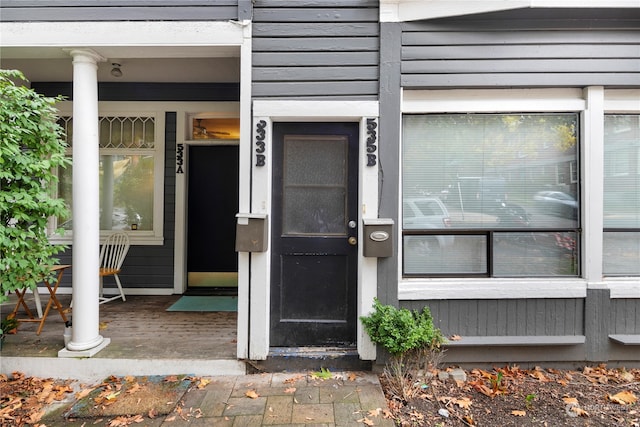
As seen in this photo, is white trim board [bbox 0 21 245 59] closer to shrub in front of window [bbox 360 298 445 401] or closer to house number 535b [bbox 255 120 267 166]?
house number 535b [bbox 255 120 267 166]

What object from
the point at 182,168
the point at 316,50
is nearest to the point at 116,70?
the point at 182,168

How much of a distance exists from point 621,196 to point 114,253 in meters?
5.33

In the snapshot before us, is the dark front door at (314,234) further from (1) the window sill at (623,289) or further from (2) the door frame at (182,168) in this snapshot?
(1) the window sill at (623,289)

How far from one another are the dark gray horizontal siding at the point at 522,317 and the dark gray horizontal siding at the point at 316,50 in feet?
6.49

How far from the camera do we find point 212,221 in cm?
451

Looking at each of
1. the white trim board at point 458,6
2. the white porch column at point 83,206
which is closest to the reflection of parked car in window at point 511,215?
the white trim board at point 458,6

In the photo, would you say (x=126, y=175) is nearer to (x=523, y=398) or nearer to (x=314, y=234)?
(x=314, y=234)

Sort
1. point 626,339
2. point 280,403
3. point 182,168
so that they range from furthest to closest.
→ point 182,168 < point 626,339 < point 280,403

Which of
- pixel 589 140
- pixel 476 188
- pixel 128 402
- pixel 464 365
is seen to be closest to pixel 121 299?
pixel 128 402

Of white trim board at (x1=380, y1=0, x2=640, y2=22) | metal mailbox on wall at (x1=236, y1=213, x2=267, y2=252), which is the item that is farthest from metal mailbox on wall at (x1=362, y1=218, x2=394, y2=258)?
white trim board at (x1=380, y1=0, x2=640, y2=22)

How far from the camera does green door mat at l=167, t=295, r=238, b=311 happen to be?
12.6 feet

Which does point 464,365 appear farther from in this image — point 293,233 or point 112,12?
point 112,12

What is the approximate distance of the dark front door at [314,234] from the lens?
285 cm

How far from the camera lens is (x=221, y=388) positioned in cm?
252
